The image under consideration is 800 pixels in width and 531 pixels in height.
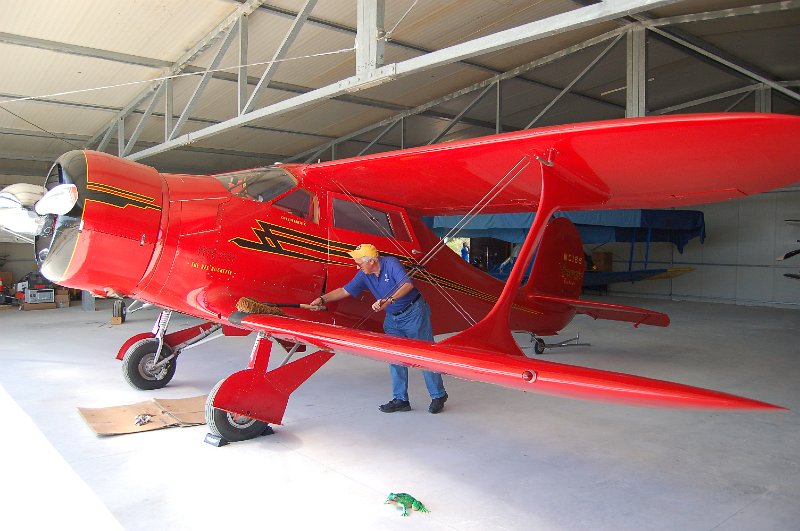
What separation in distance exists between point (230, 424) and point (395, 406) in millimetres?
1559

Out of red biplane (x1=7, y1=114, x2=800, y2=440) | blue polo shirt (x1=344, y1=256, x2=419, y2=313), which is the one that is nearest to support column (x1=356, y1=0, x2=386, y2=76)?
red biplane (x1=7, y1=114, x2=800, y2=440)

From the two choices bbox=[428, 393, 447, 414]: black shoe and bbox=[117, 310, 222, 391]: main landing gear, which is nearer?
bbox=[428, 393, 447, 414]: black shoe

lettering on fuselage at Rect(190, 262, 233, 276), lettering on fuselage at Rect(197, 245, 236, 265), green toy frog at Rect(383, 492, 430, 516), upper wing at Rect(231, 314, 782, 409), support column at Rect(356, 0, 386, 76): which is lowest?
green toy frog at Rect(383, 492, 430, 516)

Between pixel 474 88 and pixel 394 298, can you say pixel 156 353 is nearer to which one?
pixel 394 298

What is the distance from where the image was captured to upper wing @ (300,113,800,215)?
3.24m

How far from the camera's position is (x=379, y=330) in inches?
219

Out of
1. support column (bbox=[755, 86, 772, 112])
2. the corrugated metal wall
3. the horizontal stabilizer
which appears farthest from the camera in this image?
the corrugated metal wall

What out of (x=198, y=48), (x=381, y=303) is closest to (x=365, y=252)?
(x=381, y=303)

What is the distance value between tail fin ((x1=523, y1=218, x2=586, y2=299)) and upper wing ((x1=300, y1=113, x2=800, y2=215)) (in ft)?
6.79

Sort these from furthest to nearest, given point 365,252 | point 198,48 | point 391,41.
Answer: point 391,41 < point 198,48 < point 365,252

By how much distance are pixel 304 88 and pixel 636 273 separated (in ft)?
29.5

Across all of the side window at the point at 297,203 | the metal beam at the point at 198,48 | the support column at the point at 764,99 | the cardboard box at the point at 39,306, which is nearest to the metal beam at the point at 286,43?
the metal beam at the point at 198,48

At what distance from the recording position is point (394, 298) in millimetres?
4801

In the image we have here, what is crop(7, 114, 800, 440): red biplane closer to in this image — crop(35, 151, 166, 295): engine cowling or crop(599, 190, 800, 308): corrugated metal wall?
crop(35, 151, 166, 295): engine cowling
